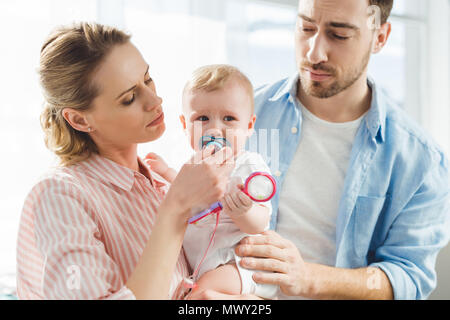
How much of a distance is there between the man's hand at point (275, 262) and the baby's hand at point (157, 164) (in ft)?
0.79

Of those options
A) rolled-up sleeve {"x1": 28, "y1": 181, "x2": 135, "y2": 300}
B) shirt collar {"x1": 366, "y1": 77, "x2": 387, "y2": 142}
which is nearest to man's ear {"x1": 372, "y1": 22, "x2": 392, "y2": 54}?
shirt collar {"x1": 366, "y1": 77, "x2": 387, "y2": 142}

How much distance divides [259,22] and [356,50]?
3.25ft

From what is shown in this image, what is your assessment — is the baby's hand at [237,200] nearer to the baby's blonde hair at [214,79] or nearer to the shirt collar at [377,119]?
the baby's blonde hair at [214,79]

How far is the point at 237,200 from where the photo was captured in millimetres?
793

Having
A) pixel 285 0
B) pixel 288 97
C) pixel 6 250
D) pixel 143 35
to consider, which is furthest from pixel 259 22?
pixel 6 250

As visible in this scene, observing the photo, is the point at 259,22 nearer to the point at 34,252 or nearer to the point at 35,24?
the point at 35,24

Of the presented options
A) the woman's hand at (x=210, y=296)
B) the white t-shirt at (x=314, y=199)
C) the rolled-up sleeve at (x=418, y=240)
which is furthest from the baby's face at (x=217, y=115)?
the rolled-up sleeve at (x=418, y=240)

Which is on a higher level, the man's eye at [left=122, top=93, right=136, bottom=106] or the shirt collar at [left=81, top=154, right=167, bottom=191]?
the man's eye at [left=122, top=93, right=136, bottom=106]

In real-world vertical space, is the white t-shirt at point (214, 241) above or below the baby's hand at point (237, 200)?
below

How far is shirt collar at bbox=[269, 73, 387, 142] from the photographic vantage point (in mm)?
1251

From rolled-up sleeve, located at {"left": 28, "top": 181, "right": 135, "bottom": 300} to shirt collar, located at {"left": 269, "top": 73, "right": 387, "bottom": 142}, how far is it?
732mm

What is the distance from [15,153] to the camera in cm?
177

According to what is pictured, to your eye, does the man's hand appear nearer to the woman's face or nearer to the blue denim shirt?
the blue denim shirt

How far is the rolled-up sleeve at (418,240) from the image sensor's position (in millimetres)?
1207
